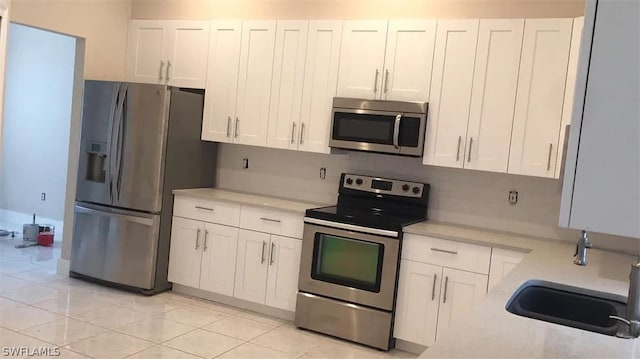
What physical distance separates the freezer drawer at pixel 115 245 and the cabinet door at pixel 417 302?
2141 millimetres

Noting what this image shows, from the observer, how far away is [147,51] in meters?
5.30

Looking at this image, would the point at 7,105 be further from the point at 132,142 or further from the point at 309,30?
the point at 309,30

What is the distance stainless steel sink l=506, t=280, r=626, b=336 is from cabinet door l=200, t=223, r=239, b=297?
2720 mm

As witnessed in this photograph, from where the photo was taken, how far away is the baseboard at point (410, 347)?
4004 mm

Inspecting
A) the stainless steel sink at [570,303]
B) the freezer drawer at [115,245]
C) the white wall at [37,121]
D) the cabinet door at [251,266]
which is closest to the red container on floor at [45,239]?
the white wall at [37,121]

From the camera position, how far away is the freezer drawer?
4.81 m

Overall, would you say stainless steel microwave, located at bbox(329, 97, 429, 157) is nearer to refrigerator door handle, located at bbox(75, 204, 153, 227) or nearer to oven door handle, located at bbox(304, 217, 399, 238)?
oven door handle, located at bbox(304, 217, 399, 238)

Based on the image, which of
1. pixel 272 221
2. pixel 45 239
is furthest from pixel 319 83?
pixel 45 239

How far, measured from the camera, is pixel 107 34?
17.2ft

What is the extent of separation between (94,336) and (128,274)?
1.07 metres

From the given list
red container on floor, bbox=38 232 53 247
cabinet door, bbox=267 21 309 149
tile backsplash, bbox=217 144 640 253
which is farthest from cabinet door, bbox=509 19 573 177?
red container on floor, bbox=38 232 53 247

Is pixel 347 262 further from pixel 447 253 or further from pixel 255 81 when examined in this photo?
pixel 255 81

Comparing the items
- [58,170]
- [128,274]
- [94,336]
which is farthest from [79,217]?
[58,170]

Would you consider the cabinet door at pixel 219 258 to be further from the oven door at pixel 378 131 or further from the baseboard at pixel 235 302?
the oven door at pixel 378 131
